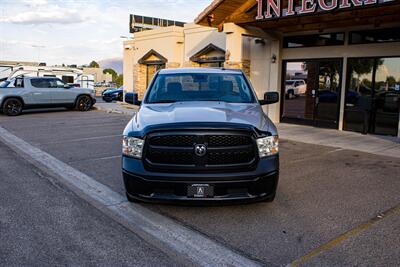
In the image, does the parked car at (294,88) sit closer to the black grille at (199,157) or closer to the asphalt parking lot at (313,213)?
the asphalt parking lot at (313,213)

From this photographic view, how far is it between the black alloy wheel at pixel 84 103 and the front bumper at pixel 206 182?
1595 cm

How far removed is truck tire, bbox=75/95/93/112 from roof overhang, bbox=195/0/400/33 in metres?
8.87

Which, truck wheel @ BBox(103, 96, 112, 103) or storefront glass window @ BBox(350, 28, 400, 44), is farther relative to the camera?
truck wheel @ BBox(103, 96, 112, 103)

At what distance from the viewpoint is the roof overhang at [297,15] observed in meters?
9.52

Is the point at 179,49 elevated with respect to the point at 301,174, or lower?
elevated

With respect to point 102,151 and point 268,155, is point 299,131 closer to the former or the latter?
point 102,151

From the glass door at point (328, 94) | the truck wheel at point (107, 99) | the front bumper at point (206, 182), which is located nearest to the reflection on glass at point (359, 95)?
the glass door at point (328, 94)

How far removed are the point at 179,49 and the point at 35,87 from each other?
720cm

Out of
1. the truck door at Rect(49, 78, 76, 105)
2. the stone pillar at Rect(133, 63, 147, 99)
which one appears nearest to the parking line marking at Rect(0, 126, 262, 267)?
the truck door at Rect(49, 78, 76, 105)

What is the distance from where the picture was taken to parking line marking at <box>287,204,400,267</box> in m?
Answer: 3.60

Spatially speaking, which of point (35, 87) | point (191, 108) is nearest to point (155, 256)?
point (191, 108)

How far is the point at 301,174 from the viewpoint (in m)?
6.82

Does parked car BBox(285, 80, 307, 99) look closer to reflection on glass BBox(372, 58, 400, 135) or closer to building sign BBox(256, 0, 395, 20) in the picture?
reflection on glass BBox(372, 58, 400, 135)

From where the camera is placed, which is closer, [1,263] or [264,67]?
[1,263]
